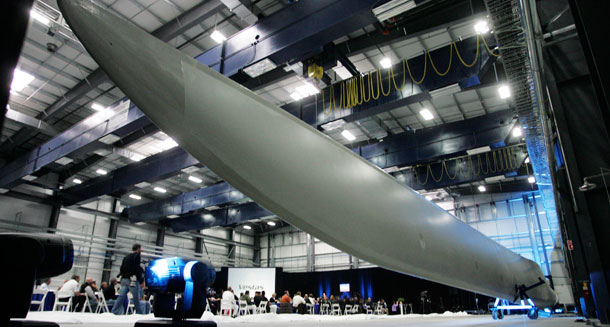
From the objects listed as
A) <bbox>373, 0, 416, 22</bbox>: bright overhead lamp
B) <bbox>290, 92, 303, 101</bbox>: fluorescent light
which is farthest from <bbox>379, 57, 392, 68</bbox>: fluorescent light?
<bbox>373, 0, 416, 22</bbox>: bright overhead lamp

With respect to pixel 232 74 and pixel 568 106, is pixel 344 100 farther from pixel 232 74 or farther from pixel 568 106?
pixel 568 106

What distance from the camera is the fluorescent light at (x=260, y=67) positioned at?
20.3 feet

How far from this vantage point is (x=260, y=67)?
6328 millimetres

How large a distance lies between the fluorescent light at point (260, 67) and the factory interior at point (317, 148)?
40mm

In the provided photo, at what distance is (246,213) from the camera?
46.8 ft

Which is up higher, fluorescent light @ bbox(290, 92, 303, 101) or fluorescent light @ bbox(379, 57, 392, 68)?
fluorescent light @ bbox(379, 57, 392, 68)

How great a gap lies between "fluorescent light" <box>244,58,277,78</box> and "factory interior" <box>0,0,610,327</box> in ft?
0.13

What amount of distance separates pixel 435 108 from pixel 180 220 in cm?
1231

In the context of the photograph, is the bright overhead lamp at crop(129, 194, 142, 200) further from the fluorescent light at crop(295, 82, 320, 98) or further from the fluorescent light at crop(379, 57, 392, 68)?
the fluorescent light at crop(379, 57, 392, 68)

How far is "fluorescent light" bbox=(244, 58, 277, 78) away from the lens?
20.3ft

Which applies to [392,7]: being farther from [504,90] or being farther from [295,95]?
[504,90]

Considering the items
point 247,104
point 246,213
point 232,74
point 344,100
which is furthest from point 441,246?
point 246,213

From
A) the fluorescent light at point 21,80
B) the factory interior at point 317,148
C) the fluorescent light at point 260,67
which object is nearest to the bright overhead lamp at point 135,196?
the factory interior at point 317,148

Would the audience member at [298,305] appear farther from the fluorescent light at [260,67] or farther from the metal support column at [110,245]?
the fluorescent light at [260,67]
